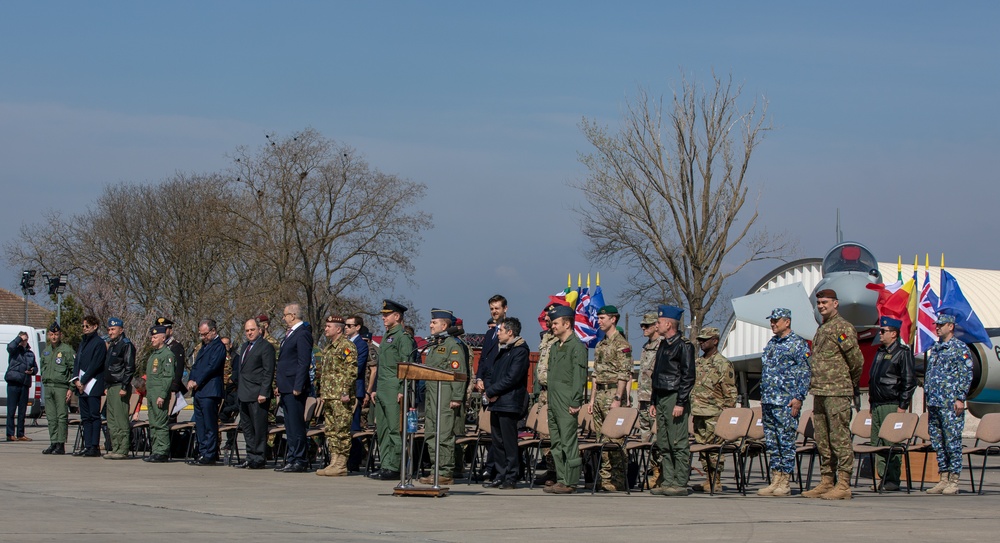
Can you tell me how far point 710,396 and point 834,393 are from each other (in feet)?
5.94

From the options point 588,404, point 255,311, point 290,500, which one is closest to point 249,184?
point 255,311

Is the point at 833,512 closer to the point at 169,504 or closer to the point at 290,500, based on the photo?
the point at 290,500

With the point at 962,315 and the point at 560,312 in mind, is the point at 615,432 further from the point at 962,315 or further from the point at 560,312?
the point at 962,315

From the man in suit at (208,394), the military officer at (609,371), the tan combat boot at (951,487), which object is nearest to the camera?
the tan combat boot at (951,487)

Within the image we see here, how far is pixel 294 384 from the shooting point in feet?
Result: 44.1

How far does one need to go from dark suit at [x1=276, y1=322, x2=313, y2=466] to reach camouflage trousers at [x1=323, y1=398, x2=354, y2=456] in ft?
1.49

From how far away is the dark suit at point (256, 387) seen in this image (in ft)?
45.3

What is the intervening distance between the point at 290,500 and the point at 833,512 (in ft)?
14.9

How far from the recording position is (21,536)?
714 cm

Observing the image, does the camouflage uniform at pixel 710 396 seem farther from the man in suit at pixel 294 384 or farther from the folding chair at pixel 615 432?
the man in suit at pixel 294 384

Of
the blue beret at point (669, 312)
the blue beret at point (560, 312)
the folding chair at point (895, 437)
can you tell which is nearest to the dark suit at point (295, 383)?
the blue beret at point (560, 312)

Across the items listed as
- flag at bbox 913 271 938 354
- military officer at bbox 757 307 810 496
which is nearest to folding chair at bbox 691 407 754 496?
military officer at bbox 757 307 810 496

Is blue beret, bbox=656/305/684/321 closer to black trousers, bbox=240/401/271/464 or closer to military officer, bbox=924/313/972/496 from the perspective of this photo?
military officer, bbox=924/313/972/496

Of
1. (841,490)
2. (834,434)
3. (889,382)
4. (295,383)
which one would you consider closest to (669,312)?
(834,434)
